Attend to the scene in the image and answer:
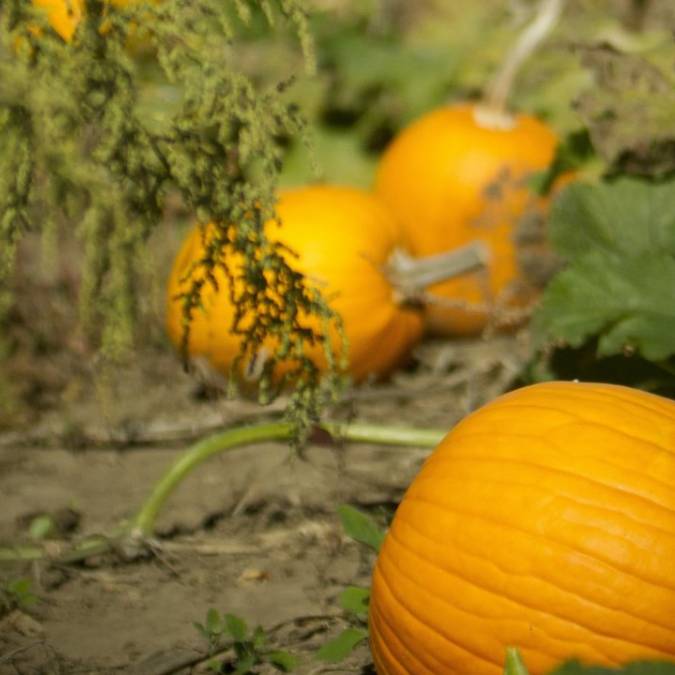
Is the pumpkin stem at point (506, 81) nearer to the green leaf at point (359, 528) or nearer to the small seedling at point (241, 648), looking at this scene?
the green leaf at point (359, 528)

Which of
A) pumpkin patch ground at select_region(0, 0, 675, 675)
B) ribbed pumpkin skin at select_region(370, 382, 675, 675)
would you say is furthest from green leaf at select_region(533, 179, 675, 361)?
ribbed pumpkin skin at select_region(370, 382, 675, 675)

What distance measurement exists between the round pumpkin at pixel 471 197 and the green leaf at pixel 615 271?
2.39 feet

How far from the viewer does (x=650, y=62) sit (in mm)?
3262

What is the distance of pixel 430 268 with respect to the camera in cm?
340

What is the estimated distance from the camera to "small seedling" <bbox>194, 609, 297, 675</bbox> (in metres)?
2.06

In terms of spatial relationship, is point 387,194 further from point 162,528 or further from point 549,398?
point 549,398

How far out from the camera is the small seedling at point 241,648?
2059mm

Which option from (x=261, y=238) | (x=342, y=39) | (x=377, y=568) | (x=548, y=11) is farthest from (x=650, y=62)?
(x=342, y=39)

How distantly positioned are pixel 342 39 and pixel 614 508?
3.70m

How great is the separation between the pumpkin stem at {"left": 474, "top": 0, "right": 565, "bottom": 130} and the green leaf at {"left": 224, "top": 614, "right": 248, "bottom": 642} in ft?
7.25

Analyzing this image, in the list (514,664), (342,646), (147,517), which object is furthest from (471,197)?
(514,664)

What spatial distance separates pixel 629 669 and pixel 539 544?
0.27 meters

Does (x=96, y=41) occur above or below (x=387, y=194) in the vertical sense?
above

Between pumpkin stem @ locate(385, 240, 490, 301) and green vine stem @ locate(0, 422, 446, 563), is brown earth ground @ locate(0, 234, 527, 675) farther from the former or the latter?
pumpkin stem @ locate(385, 240, 490, 301)
